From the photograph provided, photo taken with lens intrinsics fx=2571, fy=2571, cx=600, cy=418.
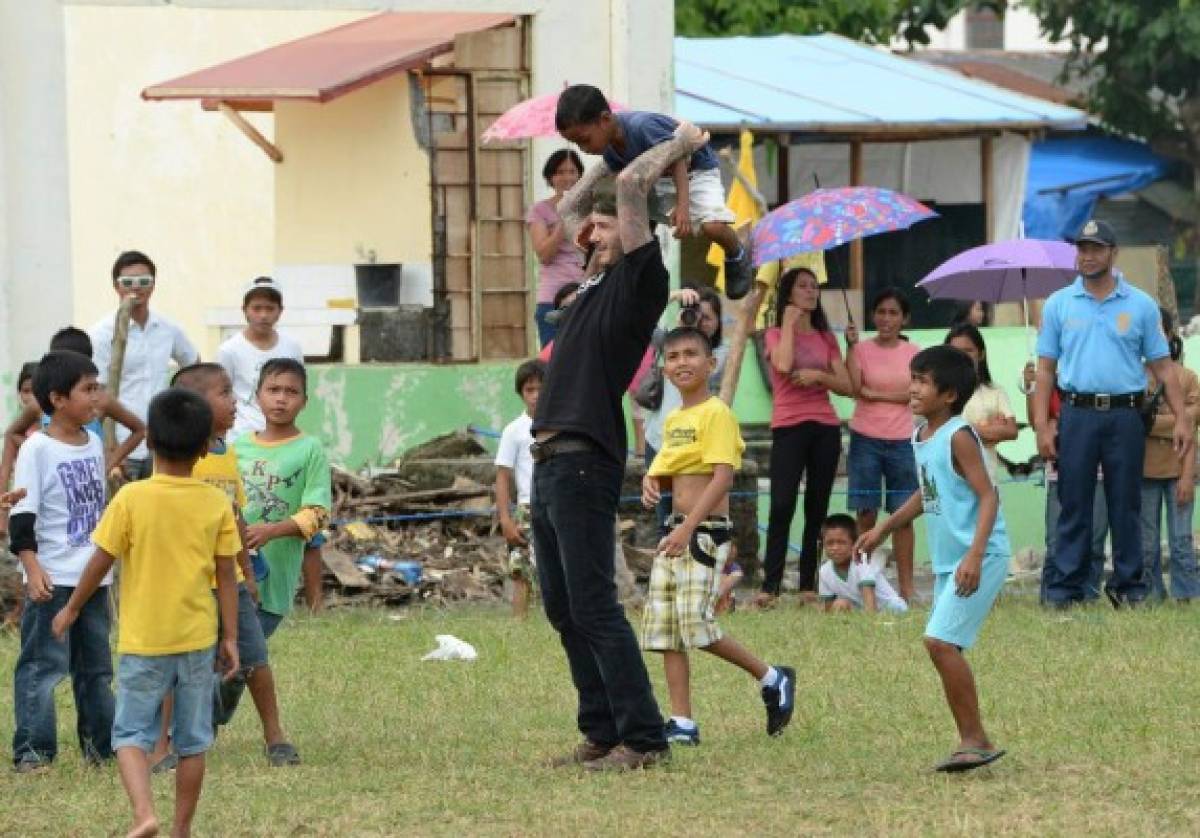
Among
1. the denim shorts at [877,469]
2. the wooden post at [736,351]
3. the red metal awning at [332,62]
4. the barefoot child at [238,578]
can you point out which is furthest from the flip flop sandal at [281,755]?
the red metal awning at [332,62]

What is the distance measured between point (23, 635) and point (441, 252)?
363 inches

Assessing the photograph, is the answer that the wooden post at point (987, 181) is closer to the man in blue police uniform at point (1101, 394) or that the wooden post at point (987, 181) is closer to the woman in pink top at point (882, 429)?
the woman in pink top at point (882, 429)

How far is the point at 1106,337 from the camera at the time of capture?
13.5 m

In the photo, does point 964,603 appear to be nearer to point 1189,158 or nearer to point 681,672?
point 681,672

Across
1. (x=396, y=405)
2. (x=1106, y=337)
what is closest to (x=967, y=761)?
(x=1106, y=337)

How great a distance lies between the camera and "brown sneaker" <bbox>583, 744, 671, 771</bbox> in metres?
8.65

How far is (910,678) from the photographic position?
1109 centimetres

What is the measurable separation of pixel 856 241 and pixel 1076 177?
261 inches

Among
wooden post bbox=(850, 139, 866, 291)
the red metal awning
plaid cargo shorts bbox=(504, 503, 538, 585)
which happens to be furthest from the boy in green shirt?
wooden post bbox=(850, 139, 866, 291)

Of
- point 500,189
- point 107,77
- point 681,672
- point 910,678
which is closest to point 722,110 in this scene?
point 500,189

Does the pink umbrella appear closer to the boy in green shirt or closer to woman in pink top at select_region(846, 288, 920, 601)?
woman in pink top at select_region(846, 288, 920, 601)

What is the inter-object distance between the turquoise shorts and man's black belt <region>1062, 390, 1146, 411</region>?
5.35m

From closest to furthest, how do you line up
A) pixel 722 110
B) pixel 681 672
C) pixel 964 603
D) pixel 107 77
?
1. pixel 964 603
2. pixel 681 672
3. pixel 722 110
4. pixel 107 77

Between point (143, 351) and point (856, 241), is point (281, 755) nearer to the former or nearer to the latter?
point (143, 351)
